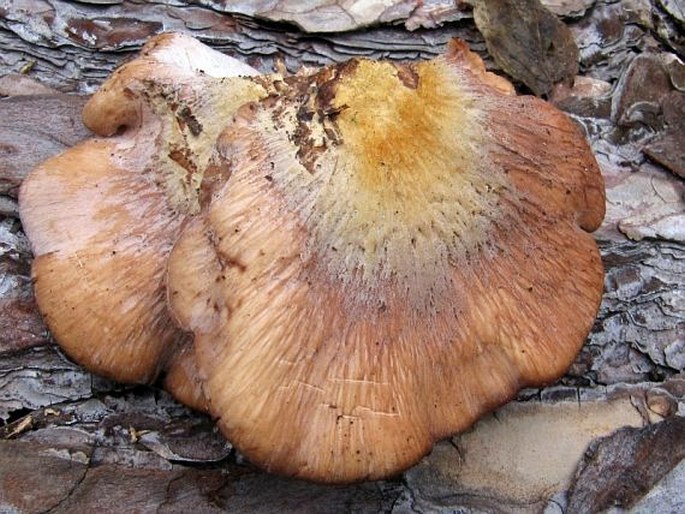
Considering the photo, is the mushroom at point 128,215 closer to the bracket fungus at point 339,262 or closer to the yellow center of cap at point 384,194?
the bracket fungus at point 339,262

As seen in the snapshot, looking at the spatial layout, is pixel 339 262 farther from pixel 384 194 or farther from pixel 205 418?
pixel 205 418

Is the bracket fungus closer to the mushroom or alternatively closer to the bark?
the mushroom

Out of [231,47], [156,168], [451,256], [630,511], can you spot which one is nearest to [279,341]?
[451,256]

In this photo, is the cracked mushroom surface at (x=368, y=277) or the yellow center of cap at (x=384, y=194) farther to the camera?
the yellow center of cap at (x=384, y=194)

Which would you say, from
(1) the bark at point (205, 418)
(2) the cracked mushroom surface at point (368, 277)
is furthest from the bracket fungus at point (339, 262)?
(1) the bark at point (205, 418)

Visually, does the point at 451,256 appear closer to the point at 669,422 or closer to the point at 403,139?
the point at 403,139

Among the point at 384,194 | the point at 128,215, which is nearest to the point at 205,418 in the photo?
the point at 128,215

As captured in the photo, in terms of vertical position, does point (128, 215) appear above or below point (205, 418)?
above
